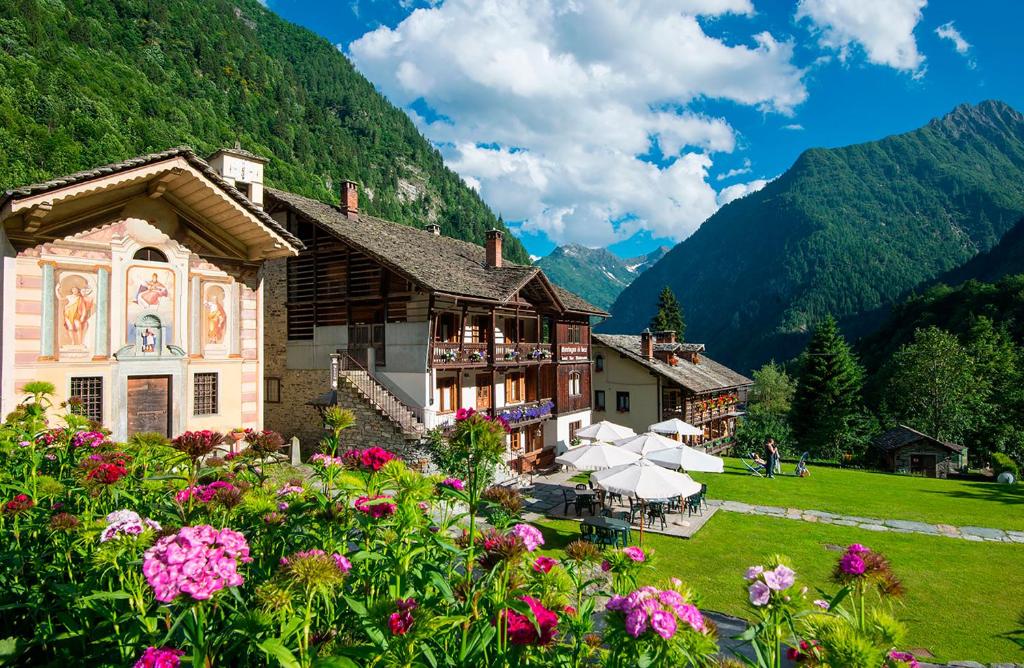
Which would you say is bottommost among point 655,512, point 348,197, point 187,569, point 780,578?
point 655,512

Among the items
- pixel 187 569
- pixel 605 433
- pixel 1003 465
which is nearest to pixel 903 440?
pixel 1003 465

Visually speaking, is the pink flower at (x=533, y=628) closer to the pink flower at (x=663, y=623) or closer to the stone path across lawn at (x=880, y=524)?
the pink flower at (x=663, y=623)

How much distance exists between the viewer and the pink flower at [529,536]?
3.37m

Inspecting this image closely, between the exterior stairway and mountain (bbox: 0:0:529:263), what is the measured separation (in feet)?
186

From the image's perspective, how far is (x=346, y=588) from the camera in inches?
154

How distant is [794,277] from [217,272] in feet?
584

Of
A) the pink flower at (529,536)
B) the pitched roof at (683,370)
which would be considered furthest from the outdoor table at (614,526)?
the pitched roof at (683,370)

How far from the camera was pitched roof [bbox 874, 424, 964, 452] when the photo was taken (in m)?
34.8

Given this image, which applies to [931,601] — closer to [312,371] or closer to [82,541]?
[82,541]

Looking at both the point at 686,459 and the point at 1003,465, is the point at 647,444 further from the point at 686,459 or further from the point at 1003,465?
the point at 1003,465

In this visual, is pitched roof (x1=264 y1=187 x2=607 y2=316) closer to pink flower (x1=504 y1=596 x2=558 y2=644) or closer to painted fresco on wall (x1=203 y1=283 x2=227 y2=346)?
painted fresco on wall (x1=203 y1=283 x2=227 y2=346)

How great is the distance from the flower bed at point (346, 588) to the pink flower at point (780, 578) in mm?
10

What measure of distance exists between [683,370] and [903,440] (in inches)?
587

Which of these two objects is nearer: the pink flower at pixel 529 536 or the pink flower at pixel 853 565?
the pink flower at pixel 853 565
